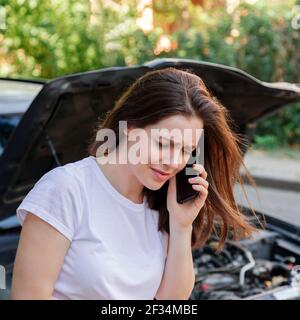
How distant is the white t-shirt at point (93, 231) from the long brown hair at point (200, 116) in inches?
6.2

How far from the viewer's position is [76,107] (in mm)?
2414

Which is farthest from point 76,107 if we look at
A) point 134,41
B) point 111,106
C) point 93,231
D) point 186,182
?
point 134,41

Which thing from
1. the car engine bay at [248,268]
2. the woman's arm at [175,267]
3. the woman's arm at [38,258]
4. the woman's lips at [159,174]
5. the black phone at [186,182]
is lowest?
the car engine bay at [248,268]

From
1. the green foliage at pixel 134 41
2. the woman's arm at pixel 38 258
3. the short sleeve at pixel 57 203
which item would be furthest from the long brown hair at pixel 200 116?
the green foliage at pixel 134 41

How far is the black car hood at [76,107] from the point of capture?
2.23 m

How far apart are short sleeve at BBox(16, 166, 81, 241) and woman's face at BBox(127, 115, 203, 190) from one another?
0.71 feet

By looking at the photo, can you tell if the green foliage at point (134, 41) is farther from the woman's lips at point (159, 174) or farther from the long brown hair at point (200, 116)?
the woman's lips at point (159, 174)

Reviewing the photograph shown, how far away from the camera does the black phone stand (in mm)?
1684

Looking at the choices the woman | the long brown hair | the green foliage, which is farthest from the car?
the green foliage

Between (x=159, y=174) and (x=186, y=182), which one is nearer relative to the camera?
(x=159, y=174)

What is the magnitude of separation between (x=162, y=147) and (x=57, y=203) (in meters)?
0.35

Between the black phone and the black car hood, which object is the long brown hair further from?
the black car hood

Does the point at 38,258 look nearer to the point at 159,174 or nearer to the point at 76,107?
the point at 159,174

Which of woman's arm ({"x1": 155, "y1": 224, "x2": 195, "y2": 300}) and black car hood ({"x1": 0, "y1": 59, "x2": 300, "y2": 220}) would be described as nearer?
woman's arm ({"x1": 155, "y1": 224, "x2": 195, "y2": 300})
